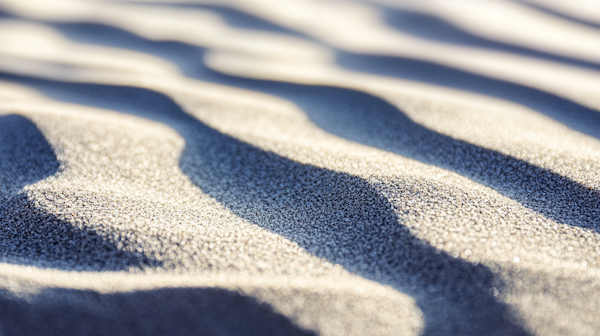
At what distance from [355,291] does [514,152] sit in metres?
0.56

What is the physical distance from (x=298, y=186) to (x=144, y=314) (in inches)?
A: 16.2

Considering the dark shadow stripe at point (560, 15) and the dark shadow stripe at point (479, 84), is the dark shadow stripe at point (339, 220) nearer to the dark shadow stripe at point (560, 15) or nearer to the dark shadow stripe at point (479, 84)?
the dark shadow stripe at point (479, 84)

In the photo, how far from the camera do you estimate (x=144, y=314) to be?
0.55m

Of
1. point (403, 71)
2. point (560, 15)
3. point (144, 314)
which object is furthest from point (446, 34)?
point (144, 314)

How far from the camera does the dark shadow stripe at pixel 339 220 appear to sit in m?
0.57

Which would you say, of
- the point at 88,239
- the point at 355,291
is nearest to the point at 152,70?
the point at 88,239

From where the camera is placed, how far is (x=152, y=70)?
146 centimetres

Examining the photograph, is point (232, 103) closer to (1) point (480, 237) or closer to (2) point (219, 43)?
(2) point (219, 43)

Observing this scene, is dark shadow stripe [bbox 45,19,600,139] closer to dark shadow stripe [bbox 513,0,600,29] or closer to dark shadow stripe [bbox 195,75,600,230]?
dark shadow stripe [bbox 195,75,600,230]

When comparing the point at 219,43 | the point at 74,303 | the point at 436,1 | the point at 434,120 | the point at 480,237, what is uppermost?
the point at 436,1

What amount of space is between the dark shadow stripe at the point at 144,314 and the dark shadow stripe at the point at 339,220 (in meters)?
0.17

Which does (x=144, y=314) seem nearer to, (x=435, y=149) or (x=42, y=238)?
(x=42, y=238)

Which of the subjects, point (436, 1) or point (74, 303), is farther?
point (436, 1)

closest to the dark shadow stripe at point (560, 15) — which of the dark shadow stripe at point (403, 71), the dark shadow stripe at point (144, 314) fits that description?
the dark shadow stripe at point (403, 71)
